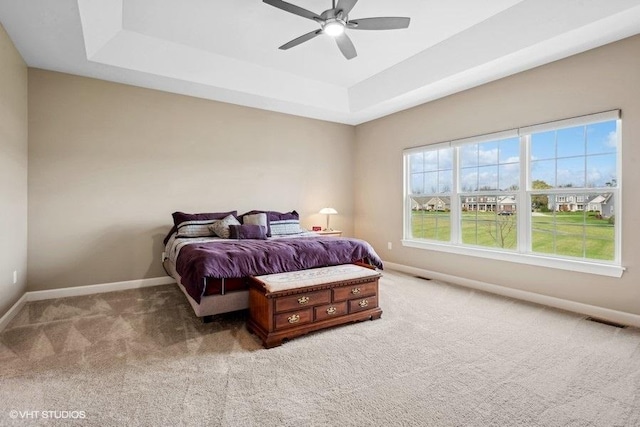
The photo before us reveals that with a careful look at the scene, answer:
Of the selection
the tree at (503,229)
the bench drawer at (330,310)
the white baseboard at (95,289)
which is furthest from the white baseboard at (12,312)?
the tree at (503,229)

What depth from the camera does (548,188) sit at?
3.59 m

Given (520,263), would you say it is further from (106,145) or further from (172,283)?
(106,145)

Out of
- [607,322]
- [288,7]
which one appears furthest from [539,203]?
[288,7]

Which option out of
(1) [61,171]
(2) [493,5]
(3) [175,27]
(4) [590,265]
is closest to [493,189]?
(4) [590,265]

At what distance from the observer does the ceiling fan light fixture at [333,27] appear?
2.73 m

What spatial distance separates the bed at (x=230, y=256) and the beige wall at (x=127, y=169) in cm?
46

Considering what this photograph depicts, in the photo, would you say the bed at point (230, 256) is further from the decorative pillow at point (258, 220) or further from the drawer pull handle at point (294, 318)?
the drawer pull handle at point (294, 318)

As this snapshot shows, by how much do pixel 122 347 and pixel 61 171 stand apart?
8.33ft

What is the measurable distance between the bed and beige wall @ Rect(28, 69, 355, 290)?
46 centimetres

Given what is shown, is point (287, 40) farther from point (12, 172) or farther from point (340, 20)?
point (12, 172)

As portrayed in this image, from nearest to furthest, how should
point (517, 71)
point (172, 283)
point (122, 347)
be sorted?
point (122, 347)
point (517, 71)
point (172, 283)

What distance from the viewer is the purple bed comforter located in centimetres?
271

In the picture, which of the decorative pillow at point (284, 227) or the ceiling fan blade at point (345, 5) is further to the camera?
the decorative pillow at point (284, 227)

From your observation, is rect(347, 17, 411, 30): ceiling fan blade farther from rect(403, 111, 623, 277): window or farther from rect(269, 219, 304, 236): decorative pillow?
rect(269, 219, 304, 236): decorative pillow
